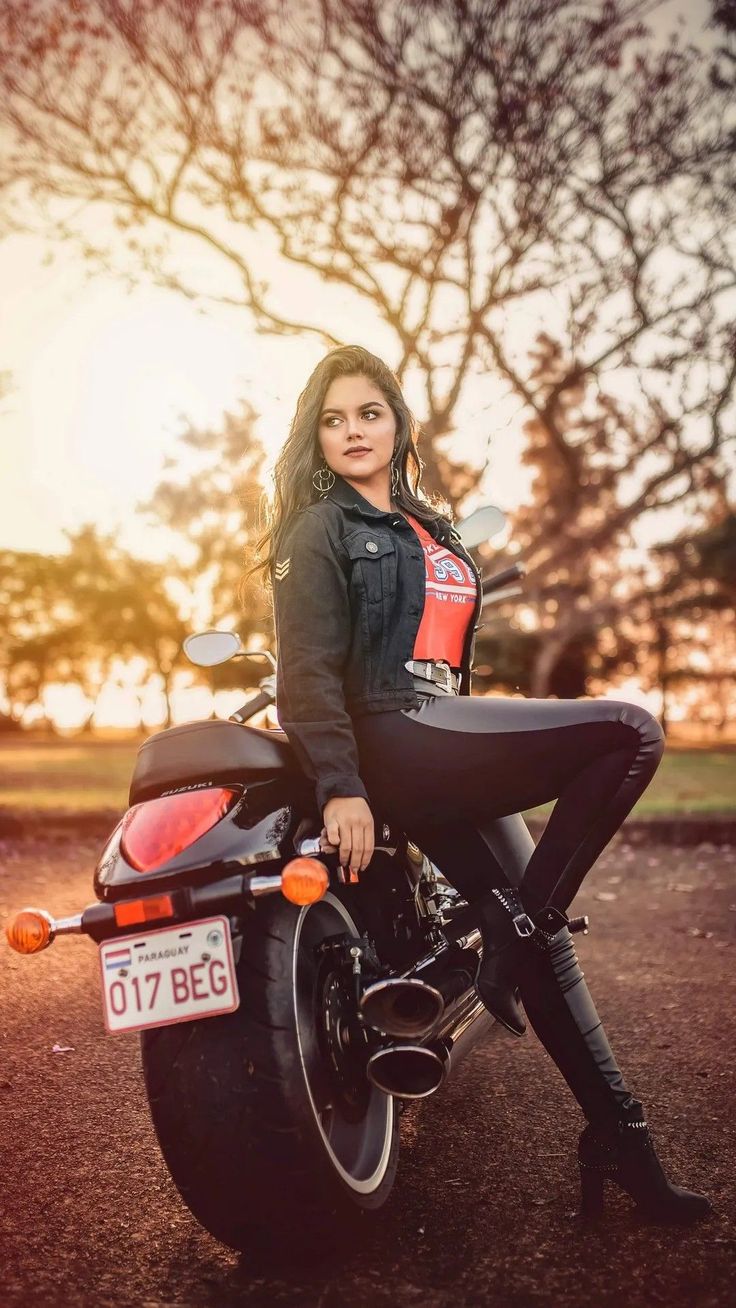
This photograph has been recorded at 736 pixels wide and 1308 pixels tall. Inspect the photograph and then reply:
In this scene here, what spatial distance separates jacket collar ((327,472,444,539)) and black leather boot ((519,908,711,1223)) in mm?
1074

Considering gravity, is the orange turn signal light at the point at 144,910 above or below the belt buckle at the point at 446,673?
below

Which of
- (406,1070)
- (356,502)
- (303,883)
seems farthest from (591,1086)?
(356,502)

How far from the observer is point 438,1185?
2.76 m

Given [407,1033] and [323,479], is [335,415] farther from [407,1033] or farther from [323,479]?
[407,1033]

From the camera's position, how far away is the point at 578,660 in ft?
147

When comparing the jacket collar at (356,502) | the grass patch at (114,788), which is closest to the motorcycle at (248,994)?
the jacket collar at (356,502)

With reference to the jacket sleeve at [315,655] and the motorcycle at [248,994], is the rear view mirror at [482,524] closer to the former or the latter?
the jacket sleeve at [315,655]

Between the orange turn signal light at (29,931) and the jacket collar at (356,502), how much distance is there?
124 cm

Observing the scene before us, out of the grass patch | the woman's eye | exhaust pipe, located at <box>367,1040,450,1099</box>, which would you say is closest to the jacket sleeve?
the woman's eye

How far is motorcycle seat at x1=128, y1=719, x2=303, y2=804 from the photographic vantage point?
2.38m

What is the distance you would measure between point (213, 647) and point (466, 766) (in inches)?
45.1

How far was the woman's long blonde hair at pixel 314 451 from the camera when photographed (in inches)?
117

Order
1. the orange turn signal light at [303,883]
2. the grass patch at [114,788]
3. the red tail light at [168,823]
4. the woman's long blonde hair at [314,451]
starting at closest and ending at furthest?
1. the orange turn signal light at [303,883]
2. the red tail light at [168,823]
3. the woman's long blonde hair at [314,451]
4. the grass patch at [114,788]

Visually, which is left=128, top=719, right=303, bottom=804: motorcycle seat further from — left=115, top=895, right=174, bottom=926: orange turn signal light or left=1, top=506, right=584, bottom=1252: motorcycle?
left=115, top=895, right=174, bottom=926: orange turn signal light
